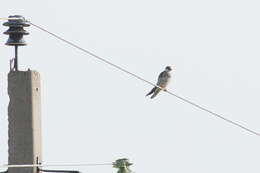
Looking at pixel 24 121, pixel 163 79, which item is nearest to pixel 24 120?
pixel 24 121

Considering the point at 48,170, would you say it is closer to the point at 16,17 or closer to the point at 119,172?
the point at 119,172

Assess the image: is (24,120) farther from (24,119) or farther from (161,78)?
(161,78)

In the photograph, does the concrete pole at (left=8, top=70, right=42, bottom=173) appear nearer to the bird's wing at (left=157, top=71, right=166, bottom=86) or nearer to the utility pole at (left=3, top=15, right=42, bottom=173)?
the utility pole at (left=3, top=15, right=42, bottom=173)

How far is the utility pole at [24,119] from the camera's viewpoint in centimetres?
1139

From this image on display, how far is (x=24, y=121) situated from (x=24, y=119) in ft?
0.08

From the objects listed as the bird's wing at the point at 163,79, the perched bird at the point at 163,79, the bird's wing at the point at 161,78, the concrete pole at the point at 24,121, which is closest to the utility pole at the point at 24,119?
the concrete pole at the point at 24,121

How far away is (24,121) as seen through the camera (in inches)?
448

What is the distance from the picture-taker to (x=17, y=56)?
1211 cm

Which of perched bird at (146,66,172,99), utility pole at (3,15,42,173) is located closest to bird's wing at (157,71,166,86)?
perched bird at (146,66,172,99)

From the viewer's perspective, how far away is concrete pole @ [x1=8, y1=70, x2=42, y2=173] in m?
11.4

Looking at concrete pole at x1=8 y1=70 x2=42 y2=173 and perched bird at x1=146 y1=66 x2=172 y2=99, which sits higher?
perched bird at x1=146 y1=66 x2=172 y2=99

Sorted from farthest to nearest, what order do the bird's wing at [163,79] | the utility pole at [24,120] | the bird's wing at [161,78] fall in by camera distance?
the bird's wing at [161,78] < the bird's wing at [163,79] < the utility pole at [24,120]

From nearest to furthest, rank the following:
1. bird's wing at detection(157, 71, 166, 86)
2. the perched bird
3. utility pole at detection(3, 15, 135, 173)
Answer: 1. utility pole at detection(3, 15, 135, 173)
2. the perched bird
3. bird's wing at detection(157, 71, 166, 86)

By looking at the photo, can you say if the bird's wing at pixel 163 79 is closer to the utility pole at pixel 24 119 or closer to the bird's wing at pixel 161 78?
the bird's wing at pixel 161 78
